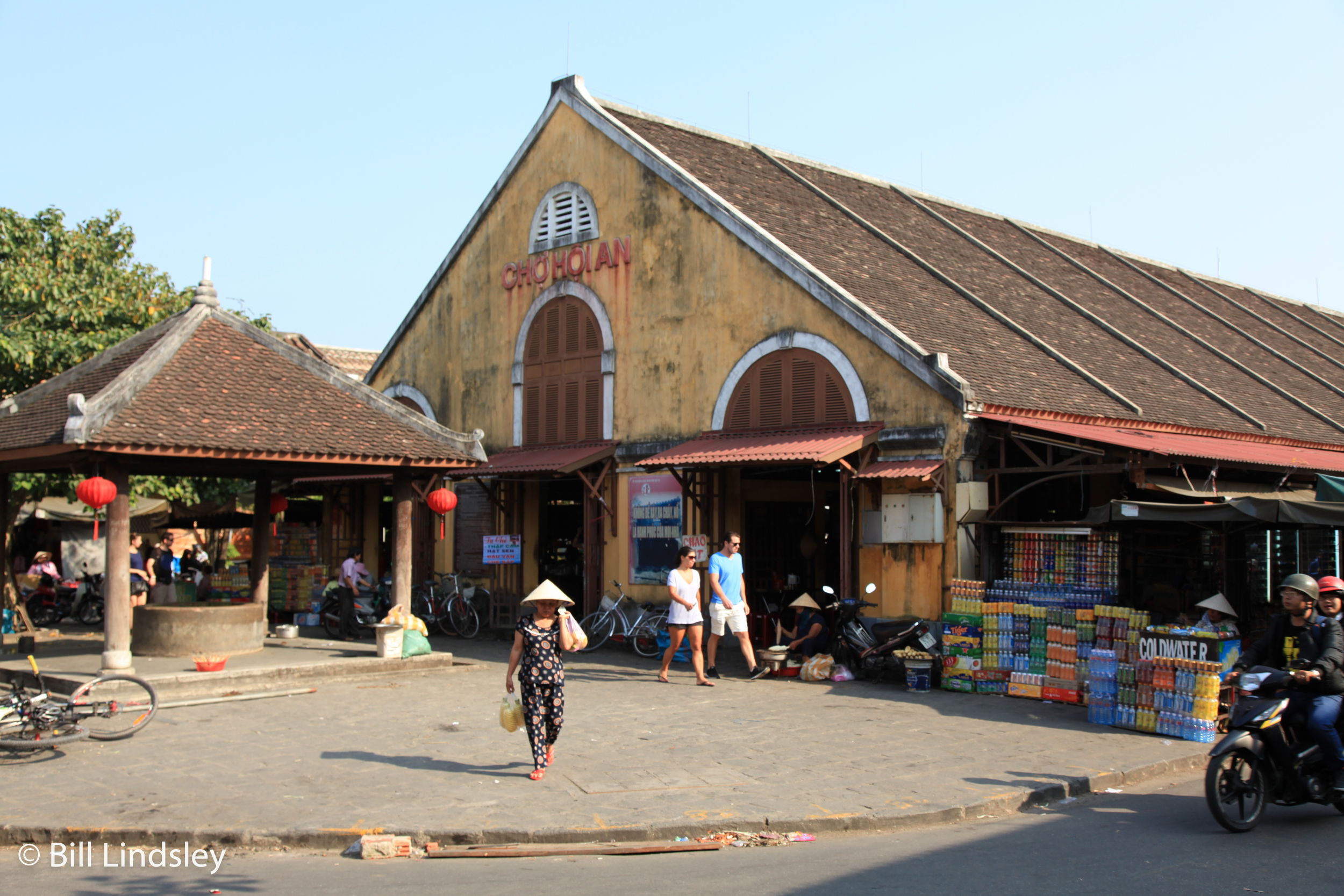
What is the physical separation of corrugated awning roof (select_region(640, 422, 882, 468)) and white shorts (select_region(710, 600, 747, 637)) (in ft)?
6.41

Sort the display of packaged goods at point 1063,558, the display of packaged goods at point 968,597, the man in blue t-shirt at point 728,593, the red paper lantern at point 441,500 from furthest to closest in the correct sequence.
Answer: the red paper lantern at point 441,500
the man in blue t-shirt at point 728,593
the display of packaged goods at point 968,597
the display of packaged goods at point 1063,558

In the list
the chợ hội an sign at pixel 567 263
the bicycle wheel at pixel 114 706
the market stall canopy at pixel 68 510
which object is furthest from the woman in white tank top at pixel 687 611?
the market stall canopy at pixel 68 510

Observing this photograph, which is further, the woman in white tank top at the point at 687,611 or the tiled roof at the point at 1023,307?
the tiled roof at the point at 1023,307

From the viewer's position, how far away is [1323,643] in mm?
7410

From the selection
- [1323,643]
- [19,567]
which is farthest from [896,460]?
[19,567]

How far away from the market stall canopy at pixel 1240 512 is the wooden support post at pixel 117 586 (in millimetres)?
10866

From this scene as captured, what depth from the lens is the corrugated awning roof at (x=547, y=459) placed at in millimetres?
17484

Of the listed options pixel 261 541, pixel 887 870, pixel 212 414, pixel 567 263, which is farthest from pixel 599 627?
pixel 887 870

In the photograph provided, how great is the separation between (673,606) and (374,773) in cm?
539

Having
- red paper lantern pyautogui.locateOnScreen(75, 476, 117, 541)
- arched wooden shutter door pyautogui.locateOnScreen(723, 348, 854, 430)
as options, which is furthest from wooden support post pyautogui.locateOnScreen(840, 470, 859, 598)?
red paper lantern pyautogui.locateOnScreen(75, 476, 117, 541)

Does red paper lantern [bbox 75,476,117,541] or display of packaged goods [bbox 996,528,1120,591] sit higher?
red paper lantern [bbox 75,476,117,541]

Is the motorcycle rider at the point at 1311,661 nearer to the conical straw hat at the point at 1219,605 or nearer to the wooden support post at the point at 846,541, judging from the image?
the conical straw hat at the point at 1219,605

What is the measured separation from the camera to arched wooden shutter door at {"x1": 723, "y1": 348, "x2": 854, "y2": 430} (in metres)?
15.4

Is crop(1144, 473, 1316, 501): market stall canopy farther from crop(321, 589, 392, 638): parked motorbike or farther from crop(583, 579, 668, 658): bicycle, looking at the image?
crop(321, 589, 392, 638): parked motorbike
